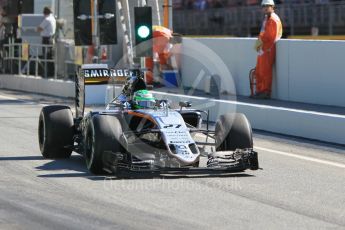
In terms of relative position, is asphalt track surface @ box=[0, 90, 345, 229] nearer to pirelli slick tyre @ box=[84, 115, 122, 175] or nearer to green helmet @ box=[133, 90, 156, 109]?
pirelli slick tyre @ box=[84, 115, 122, 175]

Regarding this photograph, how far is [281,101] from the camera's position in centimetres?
1911

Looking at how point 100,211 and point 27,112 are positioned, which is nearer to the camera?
point 100,211

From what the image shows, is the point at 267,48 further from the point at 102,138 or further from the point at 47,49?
the point at 47,49

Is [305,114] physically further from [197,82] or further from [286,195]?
[197,82]

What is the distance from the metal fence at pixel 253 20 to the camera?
26.7m

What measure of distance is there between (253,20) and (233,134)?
2010cm

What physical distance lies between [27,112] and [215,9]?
1547 cm

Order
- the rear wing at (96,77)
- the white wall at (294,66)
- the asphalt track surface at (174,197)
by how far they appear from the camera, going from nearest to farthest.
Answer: the asphalt track surface at (174,197) → the rear wing at (96,77) → the white wall at (294,66)

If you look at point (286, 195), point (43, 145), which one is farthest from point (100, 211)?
point (43, 145)

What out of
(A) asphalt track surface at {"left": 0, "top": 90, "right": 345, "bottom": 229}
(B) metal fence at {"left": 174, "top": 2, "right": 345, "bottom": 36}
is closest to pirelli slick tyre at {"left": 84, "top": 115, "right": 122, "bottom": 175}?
(A) asphalt track surface at {"left": 0, "top": 90, "right": 345, "bottom": 229}

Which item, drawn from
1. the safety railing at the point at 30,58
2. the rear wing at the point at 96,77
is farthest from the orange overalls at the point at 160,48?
the rear wing at the point at 96,77

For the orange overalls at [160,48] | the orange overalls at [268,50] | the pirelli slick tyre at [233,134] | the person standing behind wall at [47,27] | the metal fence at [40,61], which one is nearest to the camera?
the pirelli slick tyre at [233,134]

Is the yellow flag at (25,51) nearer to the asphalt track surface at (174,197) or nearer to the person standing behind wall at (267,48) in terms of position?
the person standing behind wall at (267,48)

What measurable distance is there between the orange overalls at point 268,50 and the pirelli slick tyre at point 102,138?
8.78 metres
